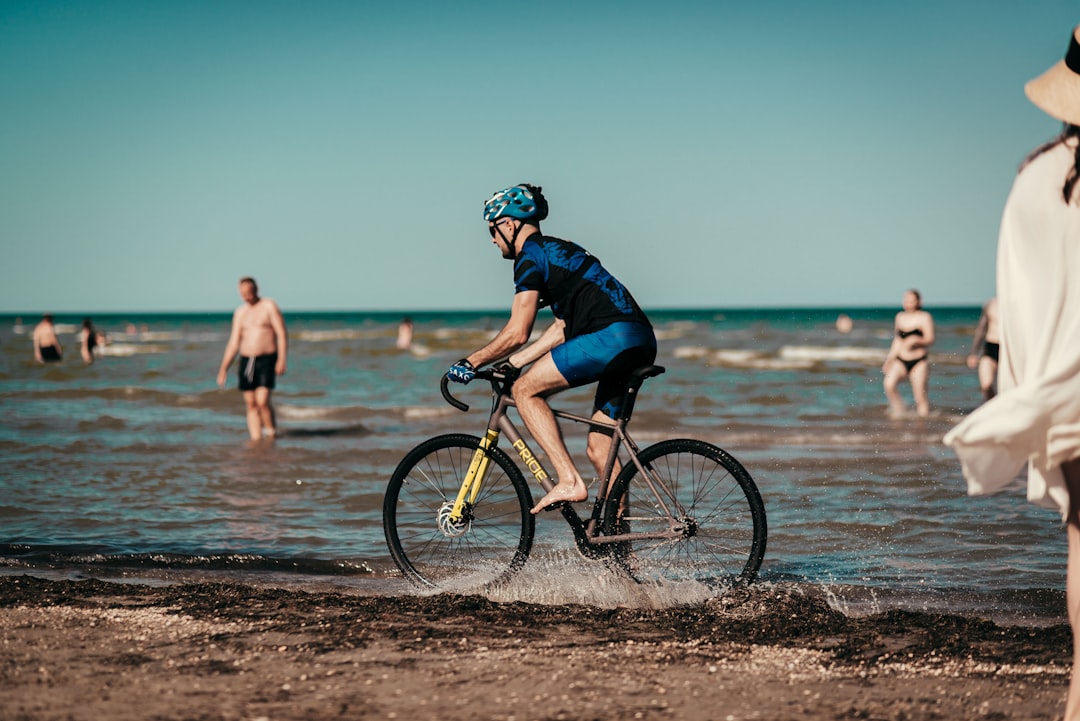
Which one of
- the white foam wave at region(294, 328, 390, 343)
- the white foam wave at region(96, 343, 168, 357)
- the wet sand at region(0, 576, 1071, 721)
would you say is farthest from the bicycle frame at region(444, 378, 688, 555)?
the white foam wave at region(294, 328, 390, 343)

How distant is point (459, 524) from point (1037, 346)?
3.39 m

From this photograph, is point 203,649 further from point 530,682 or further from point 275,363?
point 275,363

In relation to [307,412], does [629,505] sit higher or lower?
higher

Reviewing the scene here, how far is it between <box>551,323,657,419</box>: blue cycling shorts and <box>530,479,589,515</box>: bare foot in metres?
0.47

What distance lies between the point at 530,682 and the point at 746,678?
0.75m

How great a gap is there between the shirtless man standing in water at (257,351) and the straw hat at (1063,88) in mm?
11716

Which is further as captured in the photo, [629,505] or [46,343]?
[46,343]

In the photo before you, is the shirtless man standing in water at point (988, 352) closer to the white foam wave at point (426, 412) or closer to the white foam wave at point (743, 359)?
the white foam wave at point (426, 412)

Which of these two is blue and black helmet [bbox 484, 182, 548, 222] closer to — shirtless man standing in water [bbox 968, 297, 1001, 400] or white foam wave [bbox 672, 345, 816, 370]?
shirtless man standing in water [bbox 968, 297, 1001, 400]

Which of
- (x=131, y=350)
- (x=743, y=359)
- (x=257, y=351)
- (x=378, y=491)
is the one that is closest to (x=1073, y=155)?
(x=378, y=491)

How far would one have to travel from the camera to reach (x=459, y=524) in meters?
5.57

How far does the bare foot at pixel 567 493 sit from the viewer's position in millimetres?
5188

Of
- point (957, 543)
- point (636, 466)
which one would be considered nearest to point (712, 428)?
point (957, 543)

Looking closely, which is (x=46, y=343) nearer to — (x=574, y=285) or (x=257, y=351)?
(x=257, y=351)
